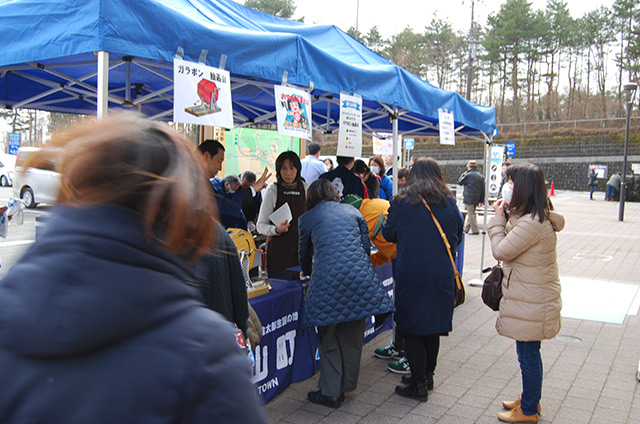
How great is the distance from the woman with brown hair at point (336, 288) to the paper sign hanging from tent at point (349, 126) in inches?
35.4

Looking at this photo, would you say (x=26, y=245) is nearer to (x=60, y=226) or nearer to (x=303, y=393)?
(x=60, y=226)

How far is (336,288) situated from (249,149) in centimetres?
718

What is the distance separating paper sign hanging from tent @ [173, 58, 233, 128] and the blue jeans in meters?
2.45

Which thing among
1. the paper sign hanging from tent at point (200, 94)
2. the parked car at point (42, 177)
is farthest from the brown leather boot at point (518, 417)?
the parked car at point (42, 177)

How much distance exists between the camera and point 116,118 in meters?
0.95

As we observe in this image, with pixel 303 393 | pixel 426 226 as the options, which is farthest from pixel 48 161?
pixel 303 393

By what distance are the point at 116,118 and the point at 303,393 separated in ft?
11.4

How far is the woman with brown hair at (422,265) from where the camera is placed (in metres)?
3.78

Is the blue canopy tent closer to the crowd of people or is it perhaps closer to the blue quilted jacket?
the blue quilted jacket

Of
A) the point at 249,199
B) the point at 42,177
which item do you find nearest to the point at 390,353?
the point at 249,199

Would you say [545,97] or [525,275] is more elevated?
[545,97]

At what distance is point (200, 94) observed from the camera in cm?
305

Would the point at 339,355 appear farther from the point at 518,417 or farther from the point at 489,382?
the point at 489,382

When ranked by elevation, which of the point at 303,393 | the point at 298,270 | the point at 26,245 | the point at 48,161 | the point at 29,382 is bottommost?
the point at 303,393
